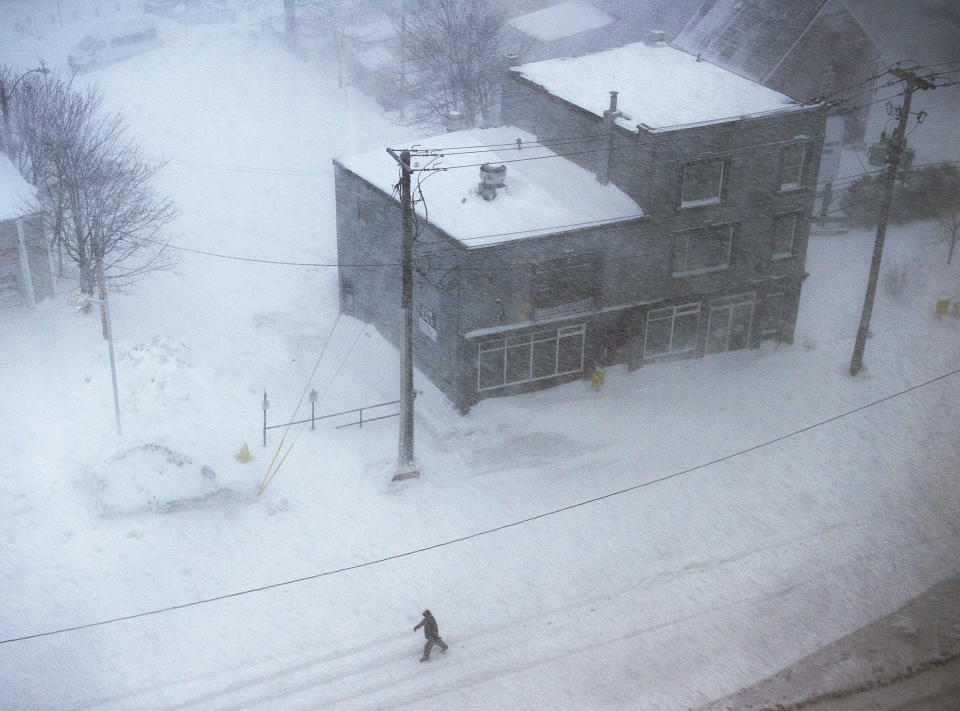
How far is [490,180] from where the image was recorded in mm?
27141

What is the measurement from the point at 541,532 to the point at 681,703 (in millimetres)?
5451

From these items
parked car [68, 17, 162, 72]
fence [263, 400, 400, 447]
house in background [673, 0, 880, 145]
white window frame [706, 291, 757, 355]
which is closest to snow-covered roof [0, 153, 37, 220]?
fence [263, 400, 400, 447]

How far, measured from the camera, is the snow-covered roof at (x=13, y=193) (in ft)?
99.5

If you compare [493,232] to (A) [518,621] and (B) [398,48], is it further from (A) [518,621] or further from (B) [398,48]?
(B) [398,48]

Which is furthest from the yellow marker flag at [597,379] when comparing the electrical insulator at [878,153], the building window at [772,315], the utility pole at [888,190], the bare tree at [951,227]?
the bare tree at [951,227]

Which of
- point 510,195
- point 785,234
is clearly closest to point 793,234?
point 785,234

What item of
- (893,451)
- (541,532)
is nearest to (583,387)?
(541,532)

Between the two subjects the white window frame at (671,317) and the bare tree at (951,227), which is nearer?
the white window frame at (671,317)

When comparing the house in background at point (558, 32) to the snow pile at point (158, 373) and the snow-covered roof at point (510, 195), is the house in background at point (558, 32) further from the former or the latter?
the snow pile at point (158, 373)

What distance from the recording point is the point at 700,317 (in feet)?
98.6

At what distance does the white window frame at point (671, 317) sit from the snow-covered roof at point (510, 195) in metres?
3.31

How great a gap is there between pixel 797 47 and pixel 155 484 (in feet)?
105

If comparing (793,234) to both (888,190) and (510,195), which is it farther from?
(510,195)

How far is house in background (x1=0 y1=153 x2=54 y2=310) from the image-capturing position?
1200 inches
